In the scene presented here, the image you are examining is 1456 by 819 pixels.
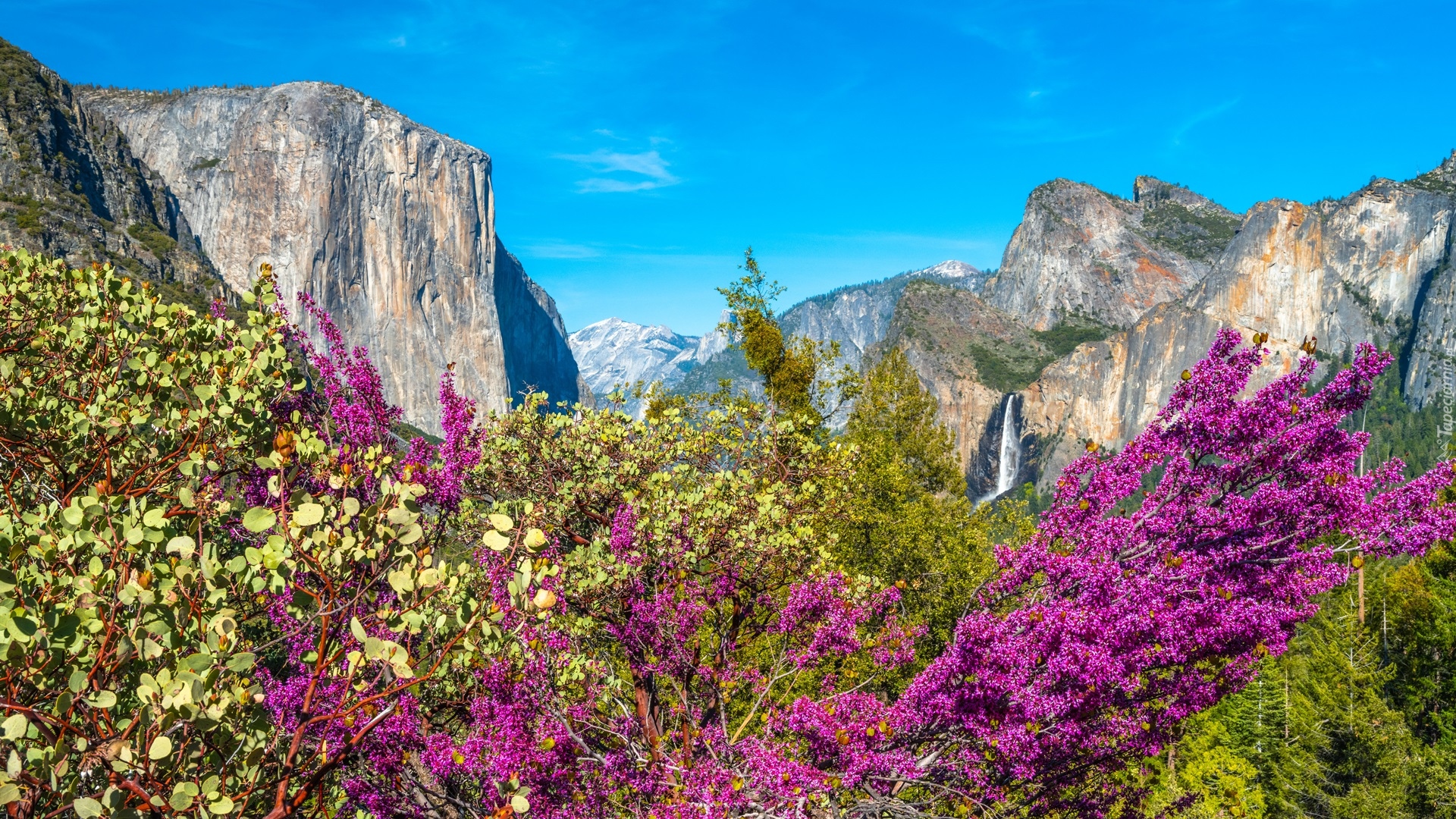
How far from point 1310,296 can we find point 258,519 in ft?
731

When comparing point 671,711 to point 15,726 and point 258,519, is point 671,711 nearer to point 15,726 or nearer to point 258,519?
point 258,519

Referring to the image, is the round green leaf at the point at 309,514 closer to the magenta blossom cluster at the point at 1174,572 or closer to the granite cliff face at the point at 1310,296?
the magenta blossom cluster at the point at 1174,572

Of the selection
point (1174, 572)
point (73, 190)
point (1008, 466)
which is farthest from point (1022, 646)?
point (1008, 466)

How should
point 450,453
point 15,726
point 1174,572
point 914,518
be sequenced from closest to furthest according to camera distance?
point 15,726 < point 1174,572 < point 450,453 < point 914,518

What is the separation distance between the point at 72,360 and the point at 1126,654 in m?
8.45

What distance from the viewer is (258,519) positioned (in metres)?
2.74

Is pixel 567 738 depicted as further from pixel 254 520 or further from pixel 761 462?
pixel 254 520

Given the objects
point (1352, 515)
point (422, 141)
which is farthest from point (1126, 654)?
point (422, 141)

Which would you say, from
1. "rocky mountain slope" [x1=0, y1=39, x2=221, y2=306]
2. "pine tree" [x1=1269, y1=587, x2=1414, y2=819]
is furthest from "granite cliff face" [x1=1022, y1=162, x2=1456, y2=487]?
"rocky mountain slope" [x1=0, y1=39, x2=221, y2=306]

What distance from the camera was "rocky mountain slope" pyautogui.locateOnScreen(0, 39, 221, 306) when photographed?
287 ft

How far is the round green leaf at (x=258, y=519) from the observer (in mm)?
2693

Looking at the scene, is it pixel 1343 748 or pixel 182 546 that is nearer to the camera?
pixel 182 546

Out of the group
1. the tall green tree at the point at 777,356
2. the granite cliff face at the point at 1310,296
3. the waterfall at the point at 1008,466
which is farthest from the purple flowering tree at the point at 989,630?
the granite cliff face at the point at 1310,296

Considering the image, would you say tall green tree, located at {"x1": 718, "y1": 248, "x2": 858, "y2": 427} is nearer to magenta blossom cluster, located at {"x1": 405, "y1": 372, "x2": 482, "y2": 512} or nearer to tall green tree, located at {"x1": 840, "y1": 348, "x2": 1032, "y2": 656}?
tall green tree, located at {"x1": 840, "y1": 348, "x2": 1032, "y2": 656}
